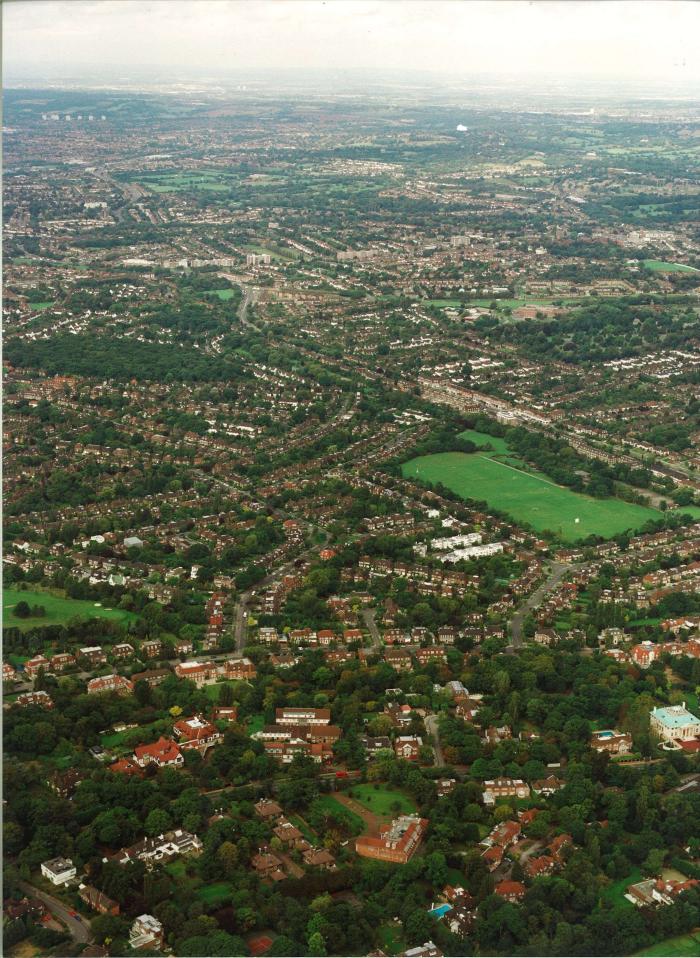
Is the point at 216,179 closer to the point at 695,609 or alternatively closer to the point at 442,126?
the point at 442,126

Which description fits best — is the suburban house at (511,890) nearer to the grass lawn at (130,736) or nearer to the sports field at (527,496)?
the grass lawn at (130,736)

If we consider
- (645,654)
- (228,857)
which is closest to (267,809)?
(228,857)

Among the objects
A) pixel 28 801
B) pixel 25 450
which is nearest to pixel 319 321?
pixel 25 450

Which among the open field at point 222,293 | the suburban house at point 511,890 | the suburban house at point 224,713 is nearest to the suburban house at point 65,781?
the suburban house at point 224,713

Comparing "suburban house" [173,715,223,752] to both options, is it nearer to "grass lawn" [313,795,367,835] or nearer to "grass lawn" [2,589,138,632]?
"grass lawn" [313,795,367,835]

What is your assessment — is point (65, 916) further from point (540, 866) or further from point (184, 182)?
point (184, 182)

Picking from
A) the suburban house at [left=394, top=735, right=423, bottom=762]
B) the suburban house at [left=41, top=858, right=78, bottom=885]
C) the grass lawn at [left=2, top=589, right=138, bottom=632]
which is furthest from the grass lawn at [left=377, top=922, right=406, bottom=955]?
the grass lawn at [left=2, top=589, right=138, bottom=632]
